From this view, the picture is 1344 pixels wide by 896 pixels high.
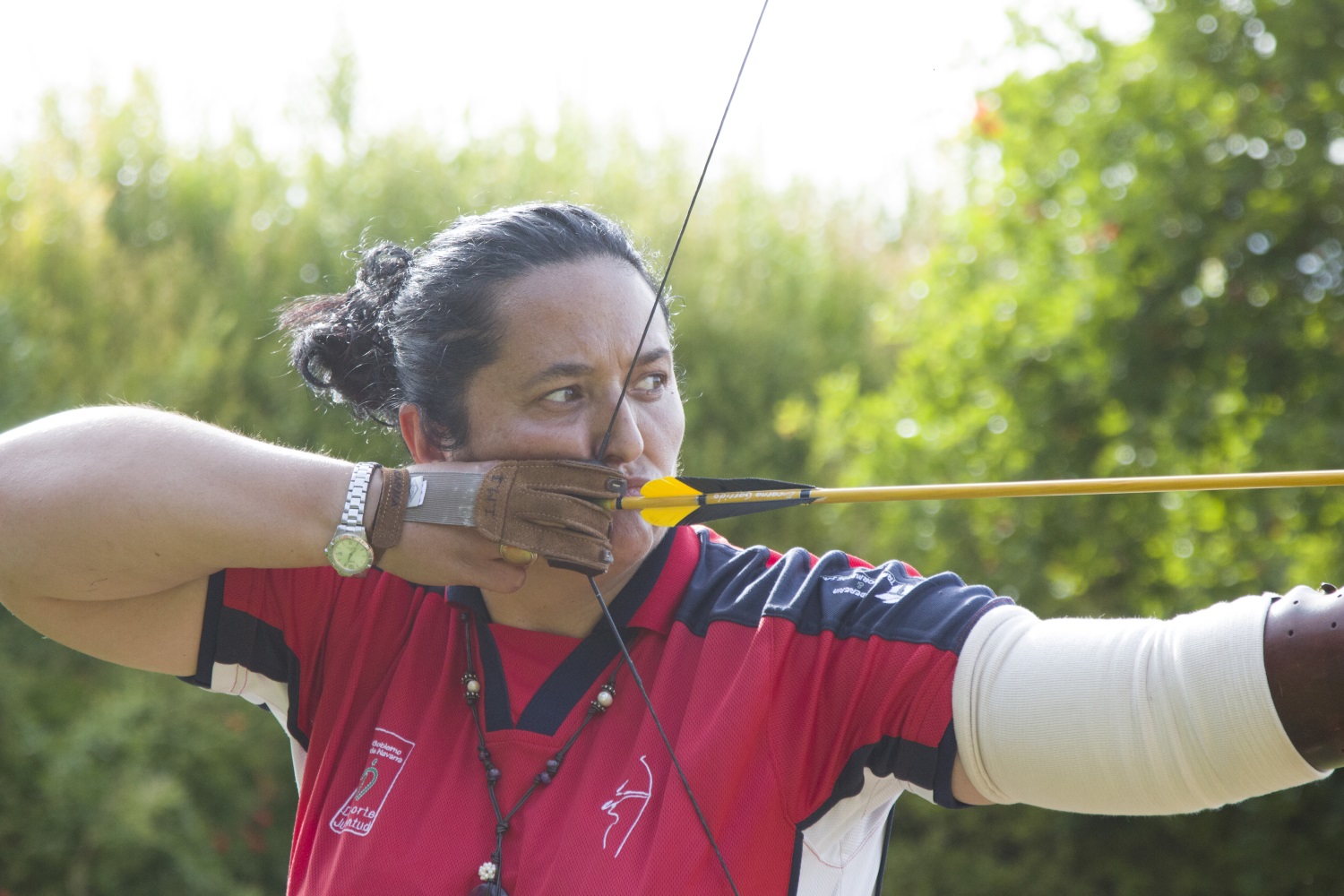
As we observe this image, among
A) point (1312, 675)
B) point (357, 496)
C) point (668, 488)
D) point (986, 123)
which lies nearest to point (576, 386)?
point (668, 488)

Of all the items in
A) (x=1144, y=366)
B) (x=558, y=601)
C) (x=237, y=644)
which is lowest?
(x=237, y=644)

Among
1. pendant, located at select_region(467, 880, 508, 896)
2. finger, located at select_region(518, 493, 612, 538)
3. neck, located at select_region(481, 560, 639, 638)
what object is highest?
finger, located at select_region(518, 493, 612, 538)

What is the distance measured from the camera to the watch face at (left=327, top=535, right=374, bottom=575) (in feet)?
4.56

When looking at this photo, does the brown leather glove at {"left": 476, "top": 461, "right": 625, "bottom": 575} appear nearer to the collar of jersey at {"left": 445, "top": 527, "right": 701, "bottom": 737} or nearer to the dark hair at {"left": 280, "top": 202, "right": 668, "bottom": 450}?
the collar of jersey at {"left": 445, "top": 527, "right": 701, "bottom": 737}

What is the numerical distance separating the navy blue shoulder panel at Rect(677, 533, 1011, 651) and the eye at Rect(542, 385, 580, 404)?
0.83 ft

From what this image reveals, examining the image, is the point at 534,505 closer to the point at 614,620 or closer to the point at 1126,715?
the point at 614,620

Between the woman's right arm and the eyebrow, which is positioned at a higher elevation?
the eyebrow

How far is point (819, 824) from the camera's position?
129 centimetres

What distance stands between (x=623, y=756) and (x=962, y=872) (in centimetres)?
282

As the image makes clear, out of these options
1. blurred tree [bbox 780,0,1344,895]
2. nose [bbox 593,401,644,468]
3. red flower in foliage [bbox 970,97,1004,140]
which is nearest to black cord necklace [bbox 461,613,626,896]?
nose [bbox 593,401,644,468]

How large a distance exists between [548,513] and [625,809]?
1.05ft

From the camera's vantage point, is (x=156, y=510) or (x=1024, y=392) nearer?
(x=156, y=510)

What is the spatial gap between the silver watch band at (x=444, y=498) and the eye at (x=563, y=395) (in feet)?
0.48

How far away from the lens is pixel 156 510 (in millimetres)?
1399
